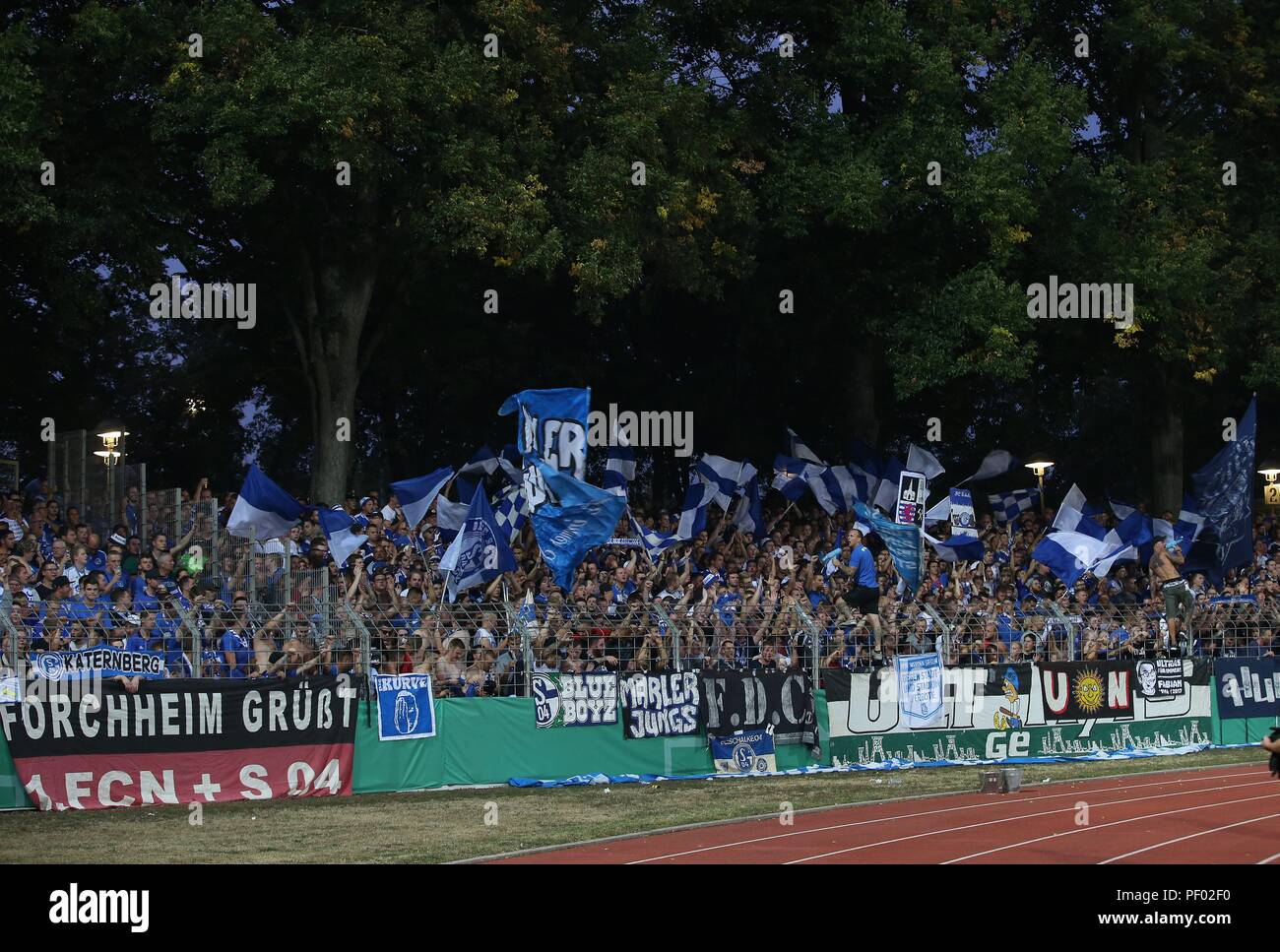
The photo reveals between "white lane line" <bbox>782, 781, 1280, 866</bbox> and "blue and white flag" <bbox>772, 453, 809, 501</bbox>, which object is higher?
"blue and white flag" <bbox>772, 453, 809, 501</bbox>

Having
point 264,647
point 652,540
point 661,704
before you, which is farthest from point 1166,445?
point 264,647

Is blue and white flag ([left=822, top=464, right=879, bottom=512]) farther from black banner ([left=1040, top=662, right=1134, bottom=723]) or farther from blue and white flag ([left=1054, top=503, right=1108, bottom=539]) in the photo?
black banner ([left=1040, top=662, right=1134, bottom=723])

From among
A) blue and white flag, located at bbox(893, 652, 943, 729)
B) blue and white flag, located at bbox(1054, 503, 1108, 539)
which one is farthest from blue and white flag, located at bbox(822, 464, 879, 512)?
blue and white flag, located at bbox(893, 652, 943, 729)

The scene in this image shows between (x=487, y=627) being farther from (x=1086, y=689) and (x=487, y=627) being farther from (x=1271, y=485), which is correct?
(x=1271, y=485)

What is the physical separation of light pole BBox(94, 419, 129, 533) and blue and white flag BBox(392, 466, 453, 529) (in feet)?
17.4

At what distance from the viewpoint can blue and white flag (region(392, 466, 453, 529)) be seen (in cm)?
2772

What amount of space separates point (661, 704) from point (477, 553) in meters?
3.40

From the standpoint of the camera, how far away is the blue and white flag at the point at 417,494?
2772cm

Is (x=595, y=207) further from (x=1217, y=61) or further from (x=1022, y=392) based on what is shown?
(x=1022, y=392)

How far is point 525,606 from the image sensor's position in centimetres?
2338

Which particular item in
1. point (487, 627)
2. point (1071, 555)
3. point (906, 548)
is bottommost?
point (487, 627)

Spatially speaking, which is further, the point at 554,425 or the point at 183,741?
the point at 554,425

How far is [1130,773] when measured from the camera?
81.3ft
